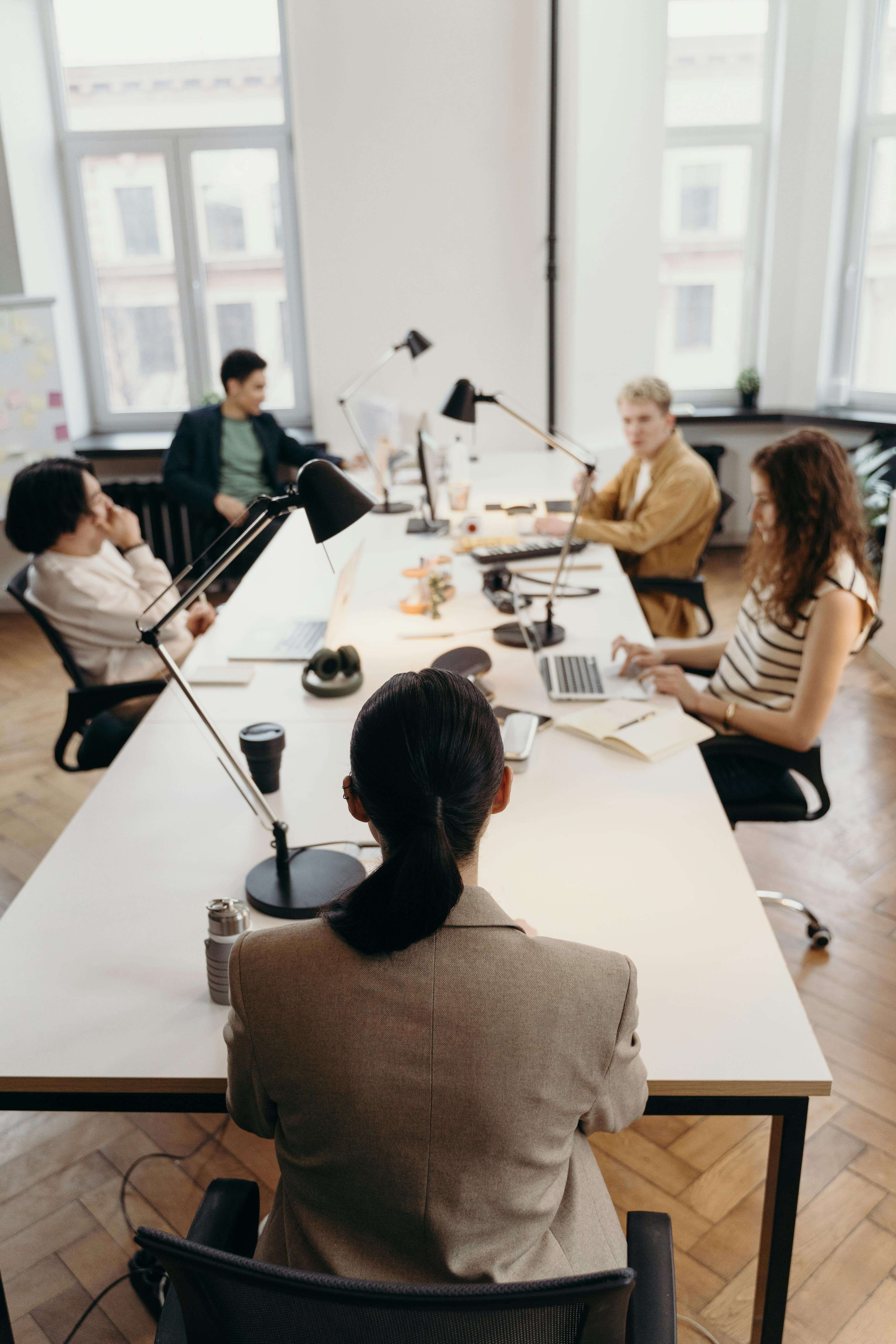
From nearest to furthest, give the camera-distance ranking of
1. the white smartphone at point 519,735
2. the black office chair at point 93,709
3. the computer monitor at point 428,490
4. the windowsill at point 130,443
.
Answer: the white smartphone at point 519,735
the black office chair at point 93,709
the computer monitor at point 428,490
the windowsill at point 130,443

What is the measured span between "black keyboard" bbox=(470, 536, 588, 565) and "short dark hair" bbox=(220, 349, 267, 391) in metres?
1.65

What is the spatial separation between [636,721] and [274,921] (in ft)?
3.28

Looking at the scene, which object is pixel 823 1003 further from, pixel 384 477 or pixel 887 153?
pixel 887 153

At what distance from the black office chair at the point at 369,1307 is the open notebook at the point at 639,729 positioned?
1.32 m

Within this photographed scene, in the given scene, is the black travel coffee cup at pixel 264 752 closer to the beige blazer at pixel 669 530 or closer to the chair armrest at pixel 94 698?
the chair armrest at pixel 94 698

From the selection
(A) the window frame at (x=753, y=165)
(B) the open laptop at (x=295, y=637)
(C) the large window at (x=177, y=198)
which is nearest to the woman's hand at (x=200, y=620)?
(B) the open laptop at (x=295, y=637)

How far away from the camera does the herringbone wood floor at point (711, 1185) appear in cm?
180

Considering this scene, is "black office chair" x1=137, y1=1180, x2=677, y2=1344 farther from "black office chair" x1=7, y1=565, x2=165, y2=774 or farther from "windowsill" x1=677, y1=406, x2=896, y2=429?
"windowsill" x1=677, y1=406, x2=896, y2=429

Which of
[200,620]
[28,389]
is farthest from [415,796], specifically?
[28,389]

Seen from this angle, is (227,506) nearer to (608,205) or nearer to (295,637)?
(295,637)

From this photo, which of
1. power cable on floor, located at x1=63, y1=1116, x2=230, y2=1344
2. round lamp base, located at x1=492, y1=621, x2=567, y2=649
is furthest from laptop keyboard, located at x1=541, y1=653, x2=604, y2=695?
power cable on floor, located at x1=63, y1=1116, x2=230, y2=1344

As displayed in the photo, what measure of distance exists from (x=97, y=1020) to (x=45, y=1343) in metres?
0.73

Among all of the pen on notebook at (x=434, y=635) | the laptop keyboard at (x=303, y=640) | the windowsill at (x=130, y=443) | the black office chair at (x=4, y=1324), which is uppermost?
the windowsill at (x=130, y=443)

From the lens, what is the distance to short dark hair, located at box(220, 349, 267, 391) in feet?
15.4
